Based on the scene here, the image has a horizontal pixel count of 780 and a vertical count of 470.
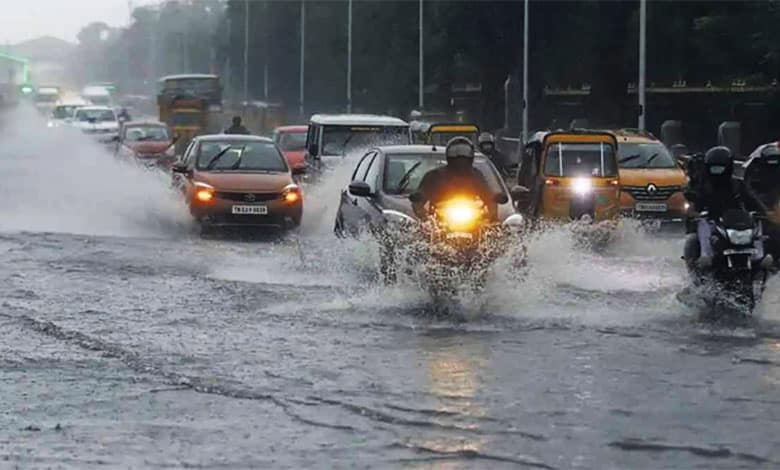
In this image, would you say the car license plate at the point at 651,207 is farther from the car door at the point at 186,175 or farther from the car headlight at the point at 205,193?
the car door at the point at 186,175

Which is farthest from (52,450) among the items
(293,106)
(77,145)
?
(293,106)

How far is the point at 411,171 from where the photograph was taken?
17859 mm

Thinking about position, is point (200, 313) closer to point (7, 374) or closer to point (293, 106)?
point (7, 374)

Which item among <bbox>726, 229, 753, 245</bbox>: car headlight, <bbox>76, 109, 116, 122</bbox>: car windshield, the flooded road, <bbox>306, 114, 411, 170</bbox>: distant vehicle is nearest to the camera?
the flooded road

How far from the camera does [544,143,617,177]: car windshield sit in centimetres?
2461

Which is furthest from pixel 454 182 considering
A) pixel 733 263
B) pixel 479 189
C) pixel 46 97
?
pixel 46 97

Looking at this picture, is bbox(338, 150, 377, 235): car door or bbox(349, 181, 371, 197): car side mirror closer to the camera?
bbox(349, 181, 371, 197): car side mirror

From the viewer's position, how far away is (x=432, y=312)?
47.8 ft

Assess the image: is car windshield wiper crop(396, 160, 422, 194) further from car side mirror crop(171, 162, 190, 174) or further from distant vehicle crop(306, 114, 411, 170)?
distant vehicle crop(306, 114, 411, 170)

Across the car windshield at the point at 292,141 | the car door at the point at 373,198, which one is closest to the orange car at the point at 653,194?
the car door at the point at 373,198

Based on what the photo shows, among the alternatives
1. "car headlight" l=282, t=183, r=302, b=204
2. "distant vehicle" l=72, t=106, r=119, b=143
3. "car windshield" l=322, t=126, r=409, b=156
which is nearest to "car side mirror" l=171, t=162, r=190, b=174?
"car headlight" l=282, t=183, r=302, b=204

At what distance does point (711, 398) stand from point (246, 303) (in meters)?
6.22

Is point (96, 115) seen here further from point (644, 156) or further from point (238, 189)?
point (238, 189)

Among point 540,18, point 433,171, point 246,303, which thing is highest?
point 540,18
